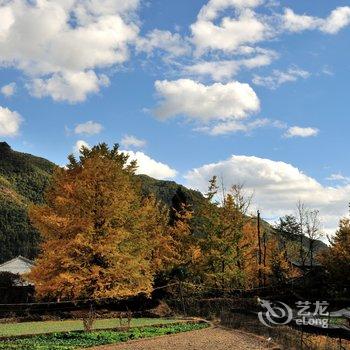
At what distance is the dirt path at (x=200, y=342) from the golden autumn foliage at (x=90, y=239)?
15.8ft

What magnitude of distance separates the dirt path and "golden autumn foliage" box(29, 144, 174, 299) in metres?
4.81

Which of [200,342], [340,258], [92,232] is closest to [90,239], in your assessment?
[92,232]

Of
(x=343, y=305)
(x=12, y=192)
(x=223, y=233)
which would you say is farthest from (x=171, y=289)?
(x=12, y=192)

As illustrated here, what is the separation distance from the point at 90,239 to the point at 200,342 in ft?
28.3

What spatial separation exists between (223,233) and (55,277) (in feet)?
60.2

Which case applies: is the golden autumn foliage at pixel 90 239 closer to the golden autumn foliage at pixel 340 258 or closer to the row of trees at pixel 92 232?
the row of trees at pixel 92 232

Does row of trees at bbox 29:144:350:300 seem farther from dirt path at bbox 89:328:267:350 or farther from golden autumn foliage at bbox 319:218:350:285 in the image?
golden autumn foliage at bbox 319:218:350:285

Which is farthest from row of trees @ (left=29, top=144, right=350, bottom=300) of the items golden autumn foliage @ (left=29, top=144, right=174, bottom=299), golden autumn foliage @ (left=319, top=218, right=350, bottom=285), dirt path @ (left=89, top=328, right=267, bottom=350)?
golden autumn foliage @ (left=319, top=218, right=350, bottom=285)

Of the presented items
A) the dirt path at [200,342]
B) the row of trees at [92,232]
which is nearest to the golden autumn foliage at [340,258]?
the dirt path at [200,342]

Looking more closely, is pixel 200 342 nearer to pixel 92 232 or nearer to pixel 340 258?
pixel 92 232

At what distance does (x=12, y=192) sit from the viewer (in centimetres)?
18600

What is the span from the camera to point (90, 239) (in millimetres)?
26656

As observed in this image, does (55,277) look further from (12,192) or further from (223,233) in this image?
(12,192)

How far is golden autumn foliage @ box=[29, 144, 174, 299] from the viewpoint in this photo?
86.2 ft
